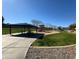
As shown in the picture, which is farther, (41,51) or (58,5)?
(41,51)

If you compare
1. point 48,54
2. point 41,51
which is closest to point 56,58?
point 48,54

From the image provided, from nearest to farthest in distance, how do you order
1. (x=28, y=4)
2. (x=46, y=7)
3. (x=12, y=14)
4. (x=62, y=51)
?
(x=28, y=4)
(x=12, y=14)
(x=46, y=7)
(x=62, y=51)

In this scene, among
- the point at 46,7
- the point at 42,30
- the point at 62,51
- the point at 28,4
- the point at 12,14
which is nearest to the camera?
the point at 28,4

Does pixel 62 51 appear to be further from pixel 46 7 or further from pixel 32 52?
pixel 46 7

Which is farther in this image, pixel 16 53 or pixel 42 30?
pixel 42 30

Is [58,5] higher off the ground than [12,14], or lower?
higher

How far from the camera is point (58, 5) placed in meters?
2.71

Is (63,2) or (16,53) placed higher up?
(63,2)

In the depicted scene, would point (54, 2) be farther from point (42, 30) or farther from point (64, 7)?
point (42, 30)

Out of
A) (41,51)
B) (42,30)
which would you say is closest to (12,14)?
(41,51)

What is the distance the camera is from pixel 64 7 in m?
2.73

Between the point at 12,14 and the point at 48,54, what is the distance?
1.24 metres

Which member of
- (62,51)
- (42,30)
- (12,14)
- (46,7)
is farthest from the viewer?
(42,30)

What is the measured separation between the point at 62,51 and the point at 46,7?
108cm
